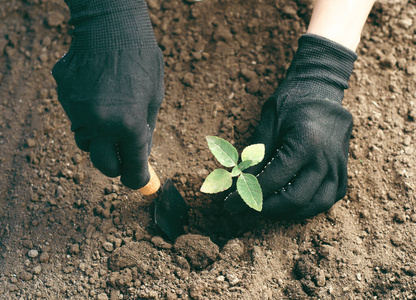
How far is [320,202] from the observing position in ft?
5.75

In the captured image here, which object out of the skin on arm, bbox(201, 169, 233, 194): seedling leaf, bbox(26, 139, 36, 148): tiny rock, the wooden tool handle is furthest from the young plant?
bbox(26, 139, 36, 148): tiny rock

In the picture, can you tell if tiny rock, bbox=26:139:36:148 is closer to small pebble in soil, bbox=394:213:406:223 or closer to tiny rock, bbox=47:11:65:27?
tiny rock, bbox=47:11:65:27

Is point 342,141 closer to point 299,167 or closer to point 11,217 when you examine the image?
point 299,167

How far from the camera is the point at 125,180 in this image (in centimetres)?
165

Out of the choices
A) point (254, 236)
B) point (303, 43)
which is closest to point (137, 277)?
point (254, 236)

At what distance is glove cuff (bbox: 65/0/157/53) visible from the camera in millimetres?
1559

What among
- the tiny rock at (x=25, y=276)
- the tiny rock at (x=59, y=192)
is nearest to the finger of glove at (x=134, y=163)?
the tiny rock at (x=59, y=192)

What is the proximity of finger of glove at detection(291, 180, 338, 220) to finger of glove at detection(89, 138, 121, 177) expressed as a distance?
92 centimetres

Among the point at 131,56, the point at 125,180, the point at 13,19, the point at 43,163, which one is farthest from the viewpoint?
the point at 13,19

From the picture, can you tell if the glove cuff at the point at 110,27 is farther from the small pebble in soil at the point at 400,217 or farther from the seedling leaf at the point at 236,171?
the small pebble in soil at the point at 400,217

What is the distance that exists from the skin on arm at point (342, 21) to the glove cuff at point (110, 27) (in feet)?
3.23

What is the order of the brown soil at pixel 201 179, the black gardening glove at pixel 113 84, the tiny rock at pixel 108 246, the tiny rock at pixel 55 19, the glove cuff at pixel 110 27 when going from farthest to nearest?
the tiny rock at pixel 55 19
the tiny rock at pixel 108 246
the brown soil at pixel 201 179
the glove cuff at pixel 110 27
the black gardening glove at pixel 113 84

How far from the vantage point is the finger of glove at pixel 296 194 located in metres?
1.74

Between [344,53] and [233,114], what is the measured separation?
0.70 meters
